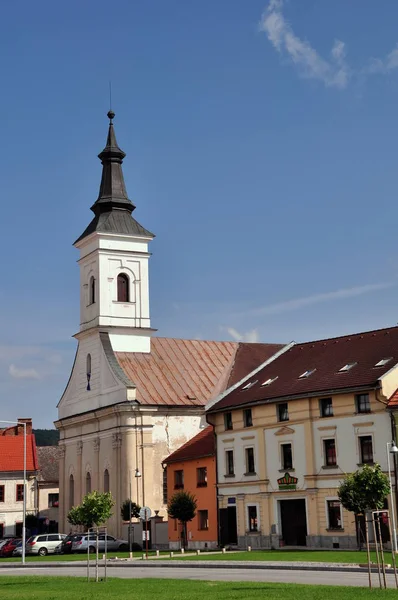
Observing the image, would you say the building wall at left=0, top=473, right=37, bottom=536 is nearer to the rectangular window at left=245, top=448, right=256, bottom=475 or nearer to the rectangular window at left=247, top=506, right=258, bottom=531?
the rectangular window at left=247, top=506, right=258, bottom=531

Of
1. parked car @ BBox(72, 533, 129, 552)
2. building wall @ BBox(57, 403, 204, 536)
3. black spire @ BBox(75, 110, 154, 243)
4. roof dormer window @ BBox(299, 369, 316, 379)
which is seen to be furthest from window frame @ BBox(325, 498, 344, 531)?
black spire @ BBox(75, 110, 154, 243)

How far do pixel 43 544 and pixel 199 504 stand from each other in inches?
437

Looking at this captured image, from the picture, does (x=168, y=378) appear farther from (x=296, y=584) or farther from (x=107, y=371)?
(x=296, y=584)

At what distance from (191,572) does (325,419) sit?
1747 cm

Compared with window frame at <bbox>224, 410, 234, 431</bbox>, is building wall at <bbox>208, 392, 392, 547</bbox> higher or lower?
lower

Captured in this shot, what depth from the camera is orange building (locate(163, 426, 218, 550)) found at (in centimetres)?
6078

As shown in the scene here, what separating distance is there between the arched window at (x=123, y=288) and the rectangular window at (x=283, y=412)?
89.1 ft

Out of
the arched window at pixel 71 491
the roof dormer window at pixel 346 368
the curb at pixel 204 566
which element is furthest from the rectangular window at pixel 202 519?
the arched window at pixel 71 491

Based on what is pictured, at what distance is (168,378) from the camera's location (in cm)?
7581

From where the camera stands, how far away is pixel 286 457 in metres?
54.6

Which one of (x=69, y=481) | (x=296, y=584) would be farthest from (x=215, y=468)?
(x=296, y=584)

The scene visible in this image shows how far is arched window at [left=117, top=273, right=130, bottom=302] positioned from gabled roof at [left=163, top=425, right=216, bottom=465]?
→ 13959mm

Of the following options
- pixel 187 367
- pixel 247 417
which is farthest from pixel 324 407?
pixel 187 367

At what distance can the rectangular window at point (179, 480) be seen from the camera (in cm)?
6593
